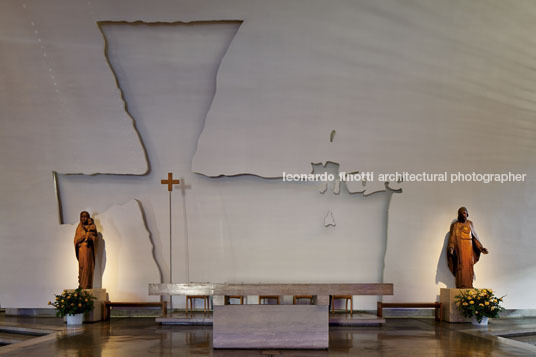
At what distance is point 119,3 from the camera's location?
26.8ft

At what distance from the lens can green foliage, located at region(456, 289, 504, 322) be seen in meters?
8.07

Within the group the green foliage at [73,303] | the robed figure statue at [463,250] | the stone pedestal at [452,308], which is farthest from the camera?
the robed figure statue at [463,250]

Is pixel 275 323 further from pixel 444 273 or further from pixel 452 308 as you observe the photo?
pixel 444 273

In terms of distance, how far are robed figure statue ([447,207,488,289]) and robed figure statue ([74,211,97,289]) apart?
5499mm

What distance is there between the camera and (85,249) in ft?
28.8

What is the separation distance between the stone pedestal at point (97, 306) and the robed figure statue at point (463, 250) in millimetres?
5366

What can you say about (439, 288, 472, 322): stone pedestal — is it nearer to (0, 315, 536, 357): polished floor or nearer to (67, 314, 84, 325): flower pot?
(0, 315, 536, 357): polished floor

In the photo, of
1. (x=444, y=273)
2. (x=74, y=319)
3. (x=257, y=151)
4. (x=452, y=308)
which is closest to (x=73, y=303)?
(x=74, y=319)

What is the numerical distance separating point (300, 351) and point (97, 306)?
4093 mm

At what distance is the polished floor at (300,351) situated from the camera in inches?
228

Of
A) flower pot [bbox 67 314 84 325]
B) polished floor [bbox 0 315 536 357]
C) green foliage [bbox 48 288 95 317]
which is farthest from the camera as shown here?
flower pot [bbox 67 314 84 325]

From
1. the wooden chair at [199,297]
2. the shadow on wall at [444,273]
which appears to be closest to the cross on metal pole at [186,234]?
the wooden chair at [199,297]

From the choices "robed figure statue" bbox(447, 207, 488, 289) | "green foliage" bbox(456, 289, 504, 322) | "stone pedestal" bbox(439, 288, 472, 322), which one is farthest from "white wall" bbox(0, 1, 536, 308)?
"green foliage" bbox(456, 289, 504, 322)

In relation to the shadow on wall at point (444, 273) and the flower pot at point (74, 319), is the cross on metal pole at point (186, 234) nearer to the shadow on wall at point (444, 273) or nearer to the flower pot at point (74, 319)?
the flower pot at point (74, 319)
